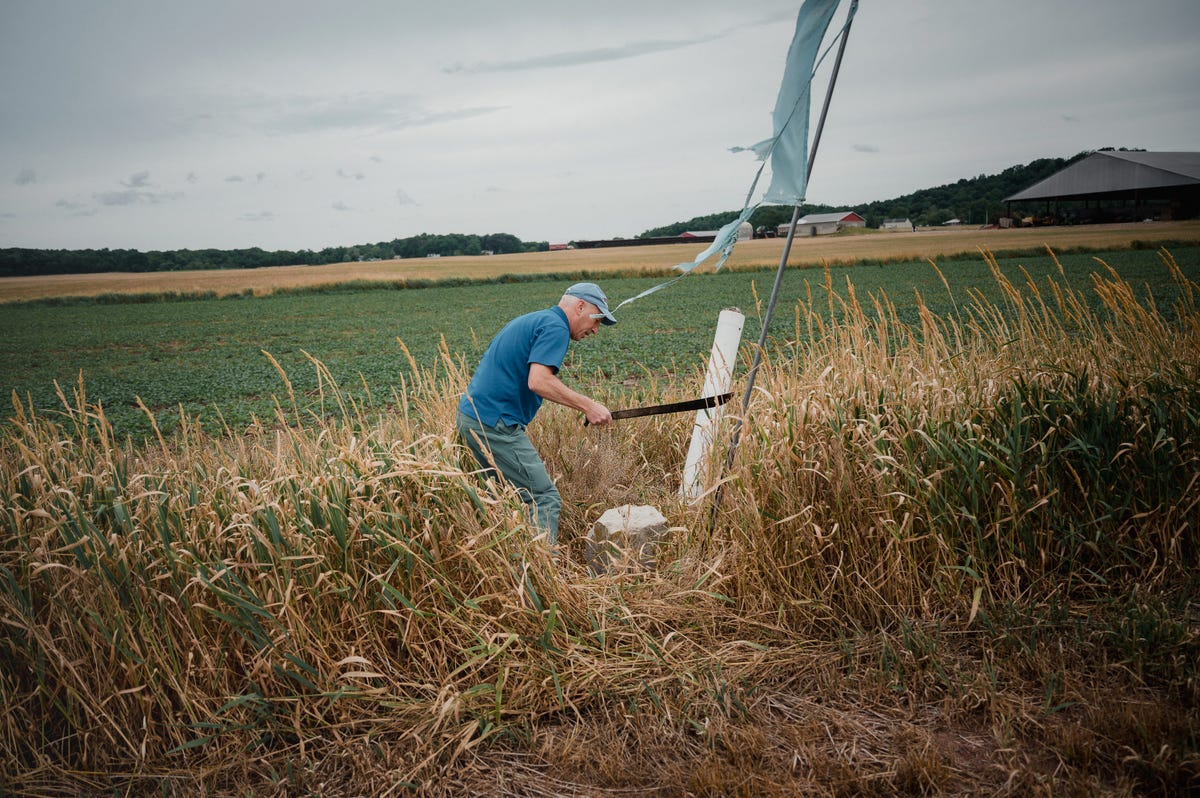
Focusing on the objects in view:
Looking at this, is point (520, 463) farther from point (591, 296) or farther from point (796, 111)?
point (796, 111)

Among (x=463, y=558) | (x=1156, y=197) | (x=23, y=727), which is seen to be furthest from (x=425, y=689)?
(x=1156, y=197)

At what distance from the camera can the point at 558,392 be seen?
11.6 feet

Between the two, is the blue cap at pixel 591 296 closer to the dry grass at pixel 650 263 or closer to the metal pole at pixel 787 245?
the metal pole at pixel 787 245

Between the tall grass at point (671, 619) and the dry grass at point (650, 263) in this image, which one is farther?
the dry grass at point (650, 263)

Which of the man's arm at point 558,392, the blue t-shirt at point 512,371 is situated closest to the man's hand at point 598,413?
the man's arm at point 558,392

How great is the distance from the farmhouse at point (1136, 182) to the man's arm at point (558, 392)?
11.7 metres

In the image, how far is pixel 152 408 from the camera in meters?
10.9

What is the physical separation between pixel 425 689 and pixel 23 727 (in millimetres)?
1482

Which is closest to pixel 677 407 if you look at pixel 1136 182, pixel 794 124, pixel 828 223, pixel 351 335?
pixel 794 124

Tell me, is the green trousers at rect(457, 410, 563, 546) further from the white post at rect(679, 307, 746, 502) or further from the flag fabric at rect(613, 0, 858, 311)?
the flag fabric at rect(613, 0, 858, 311)

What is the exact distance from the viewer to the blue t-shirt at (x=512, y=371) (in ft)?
12.2

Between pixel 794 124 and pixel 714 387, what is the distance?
1.63 meters

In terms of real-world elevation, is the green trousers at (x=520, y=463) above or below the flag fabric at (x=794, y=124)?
below

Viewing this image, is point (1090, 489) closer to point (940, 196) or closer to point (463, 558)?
point (463, 558)
